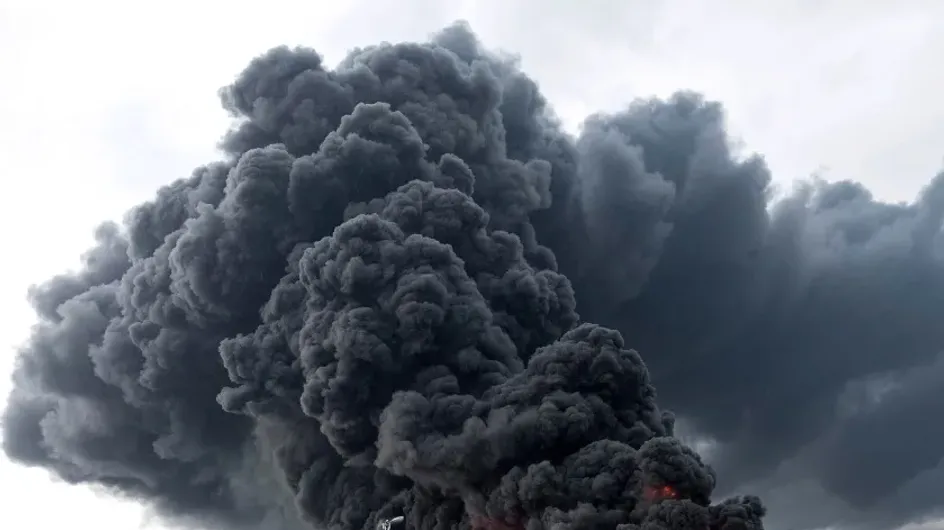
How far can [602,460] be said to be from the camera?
3950cm

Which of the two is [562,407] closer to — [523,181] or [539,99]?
[523,181]

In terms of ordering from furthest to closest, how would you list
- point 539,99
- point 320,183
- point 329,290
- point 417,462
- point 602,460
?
point 539,99 → point 320,183 → point 329,290 → point 417,462 → point 602,460

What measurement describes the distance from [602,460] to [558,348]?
22.3ft

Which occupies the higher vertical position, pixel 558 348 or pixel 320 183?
pixel 320 183

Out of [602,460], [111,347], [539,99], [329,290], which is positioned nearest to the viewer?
[602,460]

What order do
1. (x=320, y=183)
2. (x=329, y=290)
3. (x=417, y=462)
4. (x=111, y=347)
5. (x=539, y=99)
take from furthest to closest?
1. (x=539, y=99)
2. (x=111, y=347)
3. (x=320, y=183)
4. (x=329, y=290)
5. (x=417, y=462)

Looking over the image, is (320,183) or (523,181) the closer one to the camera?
(320,183)

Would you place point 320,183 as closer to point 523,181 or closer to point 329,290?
point 329,290

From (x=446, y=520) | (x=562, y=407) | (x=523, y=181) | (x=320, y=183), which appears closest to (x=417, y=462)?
(x=446, y=520)

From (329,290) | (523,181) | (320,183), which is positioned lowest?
(329,290)

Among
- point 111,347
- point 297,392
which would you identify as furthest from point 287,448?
point 111,347

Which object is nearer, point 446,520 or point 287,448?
point 446,520

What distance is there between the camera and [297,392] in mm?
52594

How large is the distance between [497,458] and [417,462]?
3.75m
